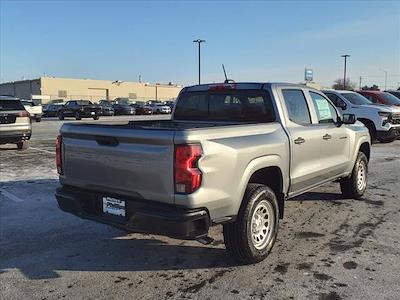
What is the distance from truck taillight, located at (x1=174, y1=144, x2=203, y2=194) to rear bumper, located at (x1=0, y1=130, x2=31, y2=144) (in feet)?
37.5

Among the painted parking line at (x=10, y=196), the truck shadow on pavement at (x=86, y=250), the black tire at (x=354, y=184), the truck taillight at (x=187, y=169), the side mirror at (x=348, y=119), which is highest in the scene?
the side mirror at (x=348, y=119)

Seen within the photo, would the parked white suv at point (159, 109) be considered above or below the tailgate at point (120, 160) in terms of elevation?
below

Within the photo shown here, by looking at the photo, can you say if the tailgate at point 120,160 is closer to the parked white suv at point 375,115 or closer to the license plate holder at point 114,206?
the license plate holder at point 114,206

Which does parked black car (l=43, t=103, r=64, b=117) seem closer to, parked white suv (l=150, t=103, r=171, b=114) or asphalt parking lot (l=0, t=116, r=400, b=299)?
parked white suv (l=150, t=103, r=171, b=114)

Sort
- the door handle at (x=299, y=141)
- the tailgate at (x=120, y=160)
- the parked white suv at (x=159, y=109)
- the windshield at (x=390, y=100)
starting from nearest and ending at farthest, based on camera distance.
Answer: the tailgate at (x=120, y=160), the door handle at (x=299, y=141), the windshield at (x=390, y=100), the parked white suv at (x=159, y=109)

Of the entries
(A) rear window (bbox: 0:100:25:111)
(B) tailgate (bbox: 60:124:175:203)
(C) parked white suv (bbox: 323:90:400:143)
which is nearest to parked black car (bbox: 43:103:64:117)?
(A) rear window (bbox: 0:100:25:111)

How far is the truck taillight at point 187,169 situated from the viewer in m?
4.09

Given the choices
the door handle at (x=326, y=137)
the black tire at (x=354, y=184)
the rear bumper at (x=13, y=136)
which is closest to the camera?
the door handle at (x=326, y=137)

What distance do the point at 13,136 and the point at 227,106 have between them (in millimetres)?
10189

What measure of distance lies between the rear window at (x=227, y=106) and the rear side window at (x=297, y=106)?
320 mm

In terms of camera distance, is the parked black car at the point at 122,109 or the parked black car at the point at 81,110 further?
the parked black car at the point at 122,109

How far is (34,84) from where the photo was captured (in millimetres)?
96062

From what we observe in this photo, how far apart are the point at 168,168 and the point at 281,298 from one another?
147 centimetres

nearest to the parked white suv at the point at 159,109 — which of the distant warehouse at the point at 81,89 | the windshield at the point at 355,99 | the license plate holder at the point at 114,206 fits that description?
the distant warehouse at the point at 81,89
